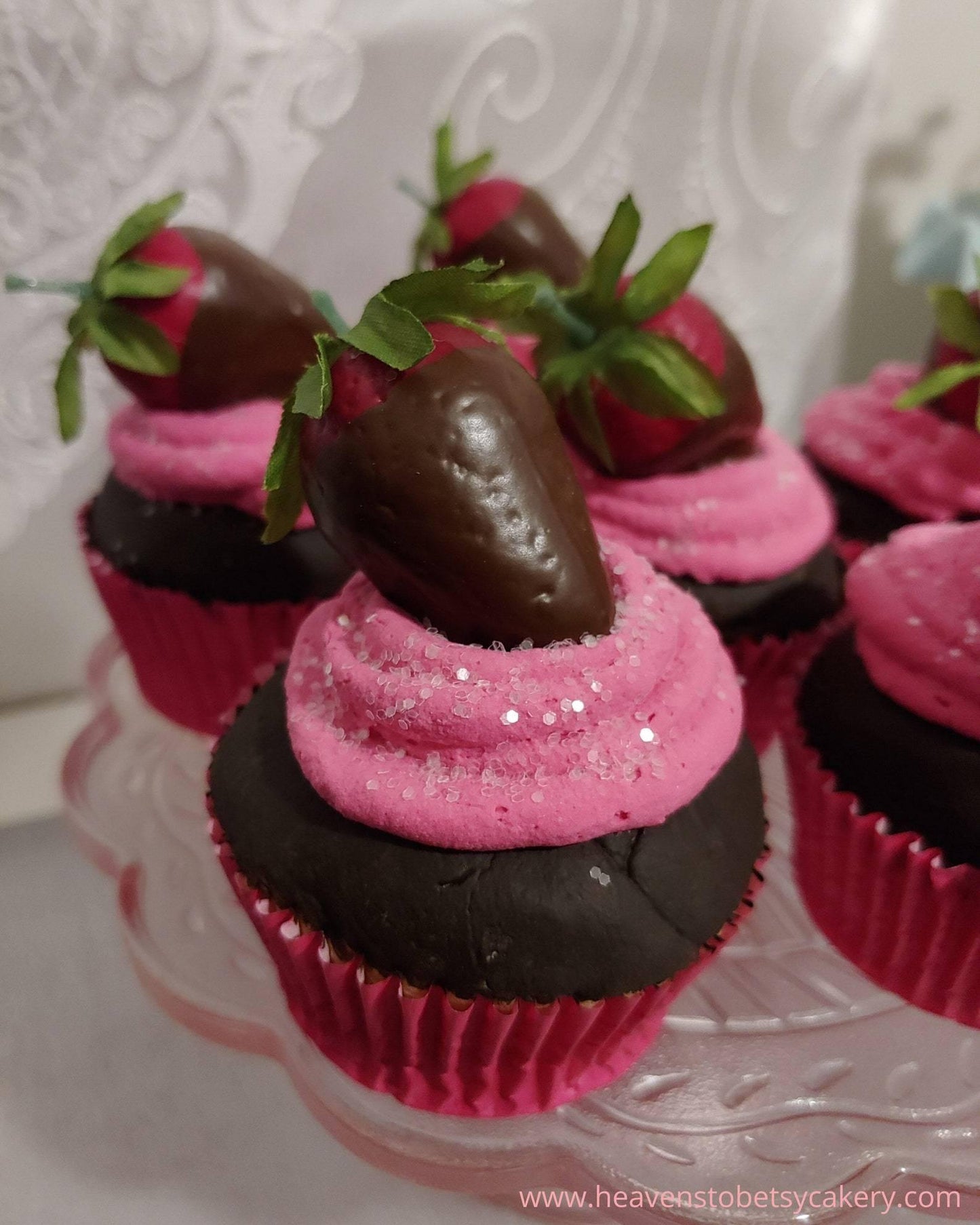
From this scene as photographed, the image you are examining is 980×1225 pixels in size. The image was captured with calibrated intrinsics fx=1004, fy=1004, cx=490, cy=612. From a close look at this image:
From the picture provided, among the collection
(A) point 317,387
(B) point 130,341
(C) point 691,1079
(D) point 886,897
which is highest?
(A) point 317,387

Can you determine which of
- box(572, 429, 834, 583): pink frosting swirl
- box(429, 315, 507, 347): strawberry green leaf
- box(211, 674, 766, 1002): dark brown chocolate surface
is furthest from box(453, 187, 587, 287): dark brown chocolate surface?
box(211, 674, 766, 1002): dark brown chocolate surface

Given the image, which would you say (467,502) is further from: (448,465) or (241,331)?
(241,331)

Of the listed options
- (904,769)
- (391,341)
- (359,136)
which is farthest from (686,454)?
(359,136)

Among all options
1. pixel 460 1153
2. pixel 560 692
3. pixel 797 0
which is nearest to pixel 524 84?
pixel 797 0

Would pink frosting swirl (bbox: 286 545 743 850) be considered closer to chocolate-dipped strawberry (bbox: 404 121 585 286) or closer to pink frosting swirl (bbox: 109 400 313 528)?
pink frosting swirl (bbox: 109 400 313 528)

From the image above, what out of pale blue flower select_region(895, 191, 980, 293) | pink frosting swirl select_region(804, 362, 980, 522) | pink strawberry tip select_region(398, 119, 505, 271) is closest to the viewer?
pink frosting swirl select_region(804, 362, 980, 522)

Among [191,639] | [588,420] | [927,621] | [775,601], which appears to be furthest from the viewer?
[191,639]

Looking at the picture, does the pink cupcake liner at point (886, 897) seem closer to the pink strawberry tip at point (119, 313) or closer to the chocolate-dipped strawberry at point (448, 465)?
the chocolate-dipped strawberry at point (448, 465)
